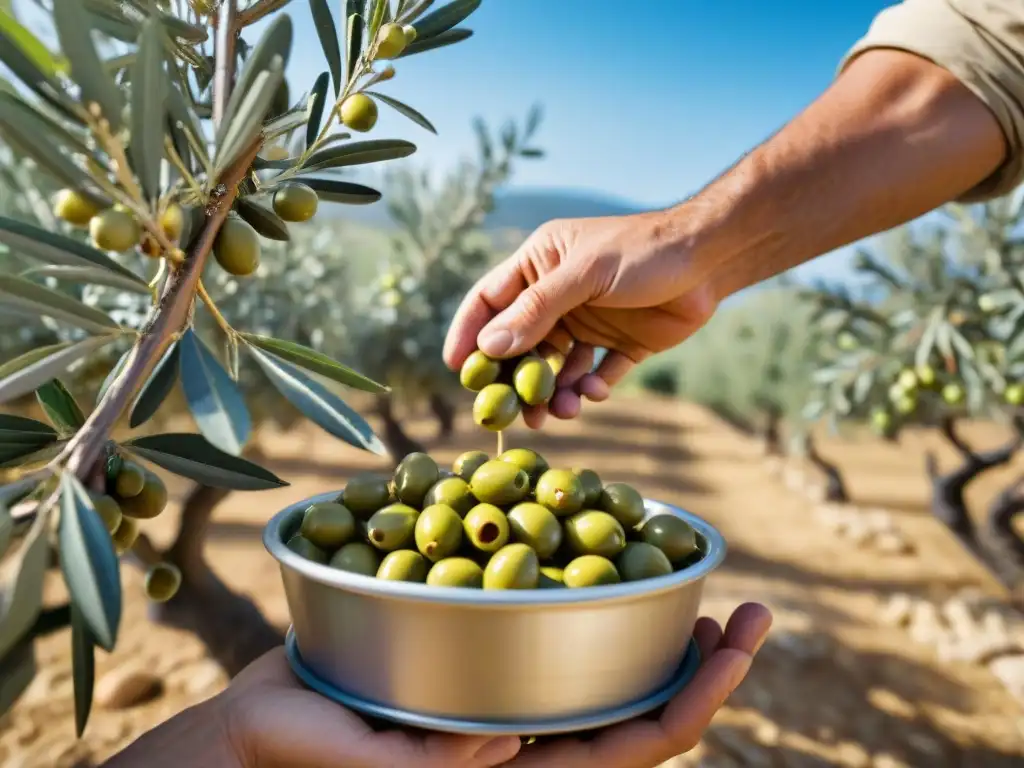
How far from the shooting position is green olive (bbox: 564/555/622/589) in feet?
3.76

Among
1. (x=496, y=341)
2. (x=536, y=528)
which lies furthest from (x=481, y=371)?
(x=536, y=528)

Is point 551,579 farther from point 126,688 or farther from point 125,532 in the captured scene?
point 126,688

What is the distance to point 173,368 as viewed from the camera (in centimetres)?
84

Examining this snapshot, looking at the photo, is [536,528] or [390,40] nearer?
[390,40]


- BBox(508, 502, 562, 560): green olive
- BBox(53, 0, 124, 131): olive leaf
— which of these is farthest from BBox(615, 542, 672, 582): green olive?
BBox(53, 0, 124, 131): olive leaf

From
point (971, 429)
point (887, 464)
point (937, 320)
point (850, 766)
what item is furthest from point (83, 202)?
point (971, 429)

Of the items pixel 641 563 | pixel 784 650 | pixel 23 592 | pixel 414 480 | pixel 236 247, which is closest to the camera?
pixel 23 592

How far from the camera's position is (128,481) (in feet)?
2.97

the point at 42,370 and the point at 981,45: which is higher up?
the point at 981,45

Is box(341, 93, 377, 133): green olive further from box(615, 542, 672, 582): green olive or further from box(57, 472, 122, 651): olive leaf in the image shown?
box(615, 542, 672, 582): green olive

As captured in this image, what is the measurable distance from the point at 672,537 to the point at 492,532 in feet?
0.99

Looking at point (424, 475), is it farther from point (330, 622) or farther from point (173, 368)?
point (173, 368)

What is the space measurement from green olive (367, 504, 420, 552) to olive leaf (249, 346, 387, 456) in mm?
422

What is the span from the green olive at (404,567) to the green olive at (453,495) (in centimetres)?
11
